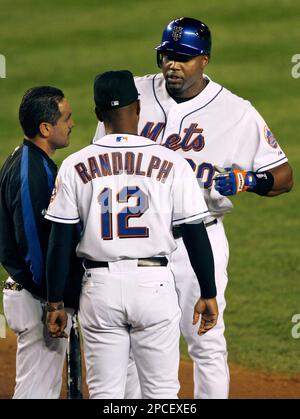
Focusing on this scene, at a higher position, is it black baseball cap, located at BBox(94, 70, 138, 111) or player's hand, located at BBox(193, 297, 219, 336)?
black baseball cap, located at BBox(94, 70, 138, 111)

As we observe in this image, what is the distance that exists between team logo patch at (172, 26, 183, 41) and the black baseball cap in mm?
855

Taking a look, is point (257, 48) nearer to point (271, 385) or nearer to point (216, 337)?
point (271, 385)

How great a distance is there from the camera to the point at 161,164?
544 cm

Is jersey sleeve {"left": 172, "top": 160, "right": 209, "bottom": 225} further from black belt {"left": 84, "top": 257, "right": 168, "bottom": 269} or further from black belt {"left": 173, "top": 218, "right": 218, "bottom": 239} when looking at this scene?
black belt {"left": 173, "top": 218, "right": 218, "bottom": 239}

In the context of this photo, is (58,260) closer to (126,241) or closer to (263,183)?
(126,241)

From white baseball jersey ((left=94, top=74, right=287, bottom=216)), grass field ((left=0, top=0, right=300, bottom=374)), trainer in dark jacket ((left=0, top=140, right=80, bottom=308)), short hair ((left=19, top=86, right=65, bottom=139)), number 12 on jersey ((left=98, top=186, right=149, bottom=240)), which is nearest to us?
number 12 on jersey ((left=98, top=186, right=149, bottom=240))

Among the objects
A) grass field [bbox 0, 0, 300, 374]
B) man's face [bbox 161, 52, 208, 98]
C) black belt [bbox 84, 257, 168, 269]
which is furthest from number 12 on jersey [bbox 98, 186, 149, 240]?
grass field [bbox 0, 0, 300, 374]

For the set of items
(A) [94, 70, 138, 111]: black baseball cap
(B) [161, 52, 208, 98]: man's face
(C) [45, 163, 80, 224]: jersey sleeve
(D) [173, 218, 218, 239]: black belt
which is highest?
(B) [161, 52, 208, 98]: man's face

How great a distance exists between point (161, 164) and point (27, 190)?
740mm

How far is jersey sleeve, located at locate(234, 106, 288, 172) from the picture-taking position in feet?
21.1

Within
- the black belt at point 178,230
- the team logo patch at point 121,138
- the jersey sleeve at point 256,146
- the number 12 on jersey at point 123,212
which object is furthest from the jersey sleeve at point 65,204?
the jersey sleeve at point 256,146

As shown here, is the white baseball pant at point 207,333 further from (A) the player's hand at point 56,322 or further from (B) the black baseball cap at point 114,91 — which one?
(B) the black baseball cap at point 114,91

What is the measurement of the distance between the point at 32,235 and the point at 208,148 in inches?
48.7

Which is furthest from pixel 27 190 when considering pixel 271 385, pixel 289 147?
pixel 289 147
